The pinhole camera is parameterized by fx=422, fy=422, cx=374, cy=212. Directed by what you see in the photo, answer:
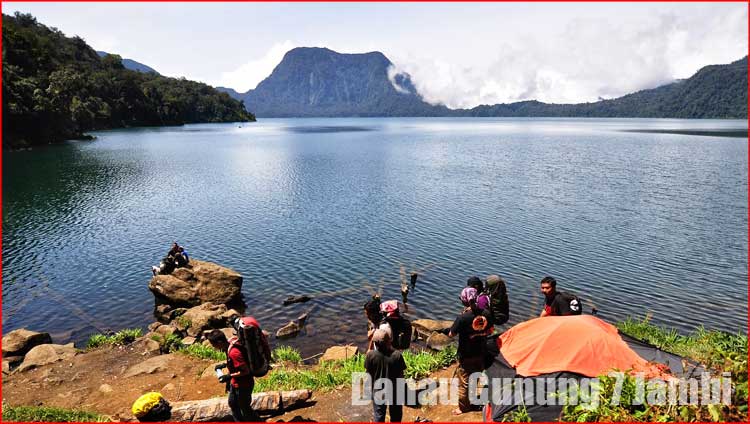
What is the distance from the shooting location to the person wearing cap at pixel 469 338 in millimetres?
10484

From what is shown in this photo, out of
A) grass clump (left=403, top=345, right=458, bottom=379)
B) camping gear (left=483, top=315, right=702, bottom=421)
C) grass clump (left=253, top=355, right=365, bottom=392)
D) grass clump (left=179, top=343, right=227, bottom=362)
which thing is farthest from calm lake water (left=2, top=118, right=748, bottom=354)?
camping gear (left=483, top=315, right=702, bottom=421)

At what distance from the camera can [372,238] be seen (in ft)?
119

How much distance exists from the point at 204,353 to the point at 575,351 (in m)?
14.1

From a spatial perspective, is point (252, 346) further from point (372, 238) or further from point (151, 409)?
point (372, 238)

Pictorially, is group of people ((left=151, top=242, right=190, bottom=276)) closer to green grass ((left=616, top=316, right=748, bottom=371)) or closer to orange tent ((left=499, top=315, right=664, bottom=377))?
orange tent ((left=499, top=315, right=664, bottom=377))

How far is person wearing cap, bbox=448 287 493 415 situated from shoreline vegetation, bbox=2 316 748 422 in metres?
1.62

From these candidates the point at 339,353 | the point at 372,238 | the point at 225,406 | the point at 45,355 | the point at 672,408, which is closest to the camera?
the point at 672,408

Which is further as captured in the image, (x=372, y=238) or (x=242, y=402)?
(x=372, y=238)

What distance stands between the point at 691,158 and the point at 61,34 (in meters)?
236

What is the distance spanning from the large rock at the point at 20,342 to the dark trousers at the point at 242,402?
1475 centimetres

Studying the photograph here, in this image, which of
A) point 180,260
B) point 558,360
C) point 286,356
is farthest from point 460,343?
point 180,260

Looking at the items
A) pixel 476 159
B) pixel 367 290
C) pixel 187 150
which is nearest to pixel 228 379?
pixel 367 290

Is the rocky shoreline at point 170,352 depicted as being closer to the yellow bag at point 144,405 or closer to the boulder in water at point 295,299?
the boulder in water at point 295,299

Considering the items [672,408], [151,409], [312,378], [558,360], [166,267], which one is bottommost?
[312,378]
